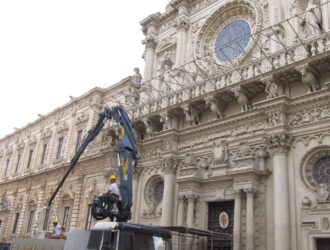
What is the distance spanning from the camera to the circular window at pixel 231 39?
671 inches

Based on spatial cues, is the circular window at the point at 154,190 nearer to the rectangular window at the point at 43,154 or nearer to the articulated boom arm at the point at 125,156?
the articulated boom arm at the point at 125,156

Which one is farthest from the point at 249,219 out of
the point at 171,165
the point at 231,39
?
the point at 231,39

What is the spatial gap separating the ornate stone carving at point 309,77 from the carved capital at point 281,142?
69.5 inches

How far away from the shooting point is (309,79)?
484 inches

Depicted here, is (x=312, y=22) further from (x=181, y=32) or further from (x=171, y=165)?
(x=171, y=165)

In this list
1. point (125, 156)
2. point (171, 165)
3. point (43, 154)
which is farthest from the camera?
point (43, 154)

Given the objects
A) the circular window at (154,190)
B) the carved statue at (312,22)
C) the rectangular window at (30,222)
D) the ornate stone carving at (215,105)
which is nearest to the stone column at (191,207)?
the circular window at (154,190)

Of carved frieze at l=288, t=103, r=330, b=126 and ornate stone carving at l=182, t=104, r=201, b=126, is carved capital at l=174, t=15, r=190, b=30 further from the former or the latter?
carved frieze at l=288, t=103, r=330, b=126

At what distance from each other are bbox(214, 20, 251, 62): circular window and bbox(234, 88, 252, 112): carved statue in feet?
11.0

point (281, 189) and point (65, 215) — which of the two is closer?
point (281, 189)

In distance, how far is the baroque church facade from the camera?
39.1ft

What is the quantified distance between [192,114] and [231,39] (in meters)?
4.61

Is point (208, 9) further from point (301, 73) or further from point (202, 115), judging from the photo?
point (301, 73)

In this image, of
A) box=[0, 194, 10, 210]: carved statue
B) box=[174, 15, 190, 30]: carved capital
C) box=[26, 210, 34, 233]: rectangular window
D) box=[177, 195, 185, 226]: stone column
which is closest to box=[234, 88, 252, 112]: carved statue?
box=[177, 195, 185, 226]: stone column
